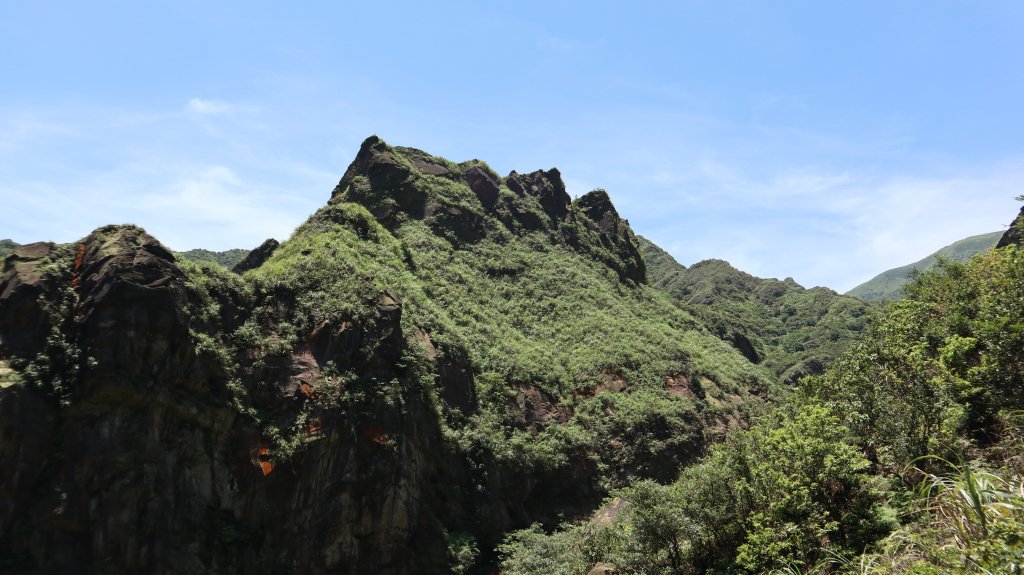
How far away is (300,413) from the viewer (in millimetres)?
25969

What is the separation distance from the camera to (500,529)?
3103 cm

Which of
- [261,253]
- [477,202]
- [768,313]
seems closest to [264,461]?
[261,253]

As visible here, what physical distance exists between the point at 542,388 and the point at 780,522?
91.8 ft

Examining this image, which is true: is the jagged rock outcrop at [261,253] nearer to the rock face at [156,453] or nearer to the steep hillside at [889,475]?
the rock face at [156,453]

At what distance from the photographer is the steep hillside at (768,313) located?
3095 inches

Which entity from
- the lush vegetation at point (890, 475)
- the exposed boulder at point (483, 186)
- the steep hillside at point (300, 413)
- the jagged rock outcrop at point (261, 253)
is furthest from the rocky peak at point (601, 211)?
the lush vegetation at point (890, 475)

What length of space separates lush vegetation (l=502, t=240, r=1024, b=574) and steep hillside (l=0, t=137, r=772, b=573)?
40.8 ft

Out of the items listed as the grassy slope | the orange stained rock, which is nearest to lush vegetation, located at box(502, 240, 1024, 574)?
the orange stained rock

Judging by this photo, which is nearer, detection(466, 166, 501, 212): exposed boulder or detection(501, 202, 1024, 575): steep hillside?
detection(501, 202, 1024, 575): steep hillside

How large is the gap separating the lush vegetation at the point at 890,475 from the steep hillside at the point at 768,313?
5457 centimetres

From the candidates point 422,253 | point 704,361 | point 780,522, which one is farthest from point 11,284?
point 704,361

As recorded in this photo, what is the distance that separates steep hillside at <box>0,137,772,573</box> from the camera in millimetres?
19781

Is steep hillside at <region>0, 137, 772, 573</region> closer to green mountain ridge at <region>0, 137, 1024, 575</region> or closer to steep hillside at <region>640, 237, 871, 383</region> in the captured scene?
green mountain ridge at <region>0, 137, 1024, 575</region>

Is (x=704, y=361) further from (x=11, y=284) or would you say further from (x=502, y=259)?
(x=11, y=284)
